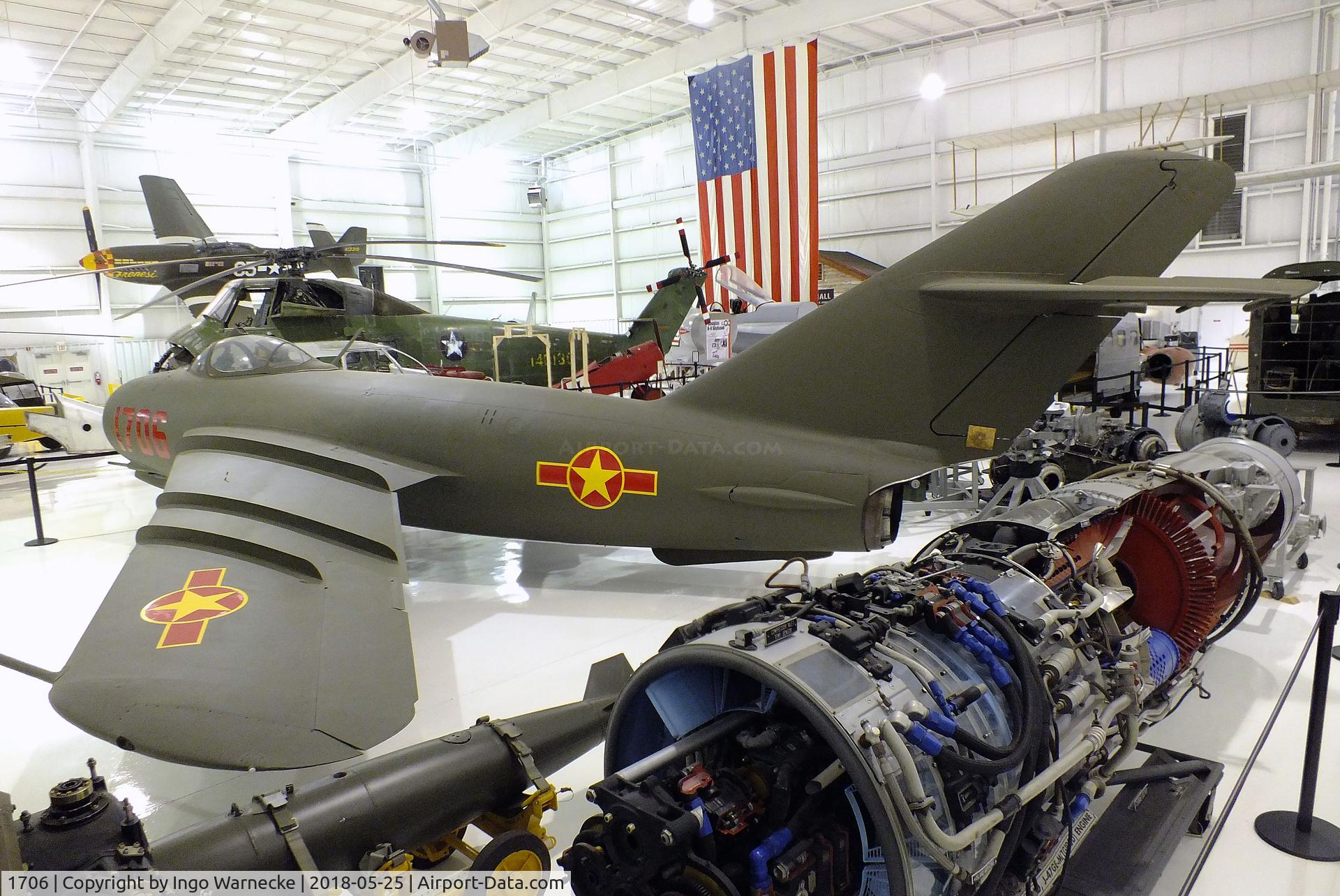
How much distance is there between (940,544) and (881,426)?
5.01 ft

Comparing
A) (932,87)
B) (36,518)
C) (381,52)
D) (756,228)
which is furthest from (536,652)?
(381,52)

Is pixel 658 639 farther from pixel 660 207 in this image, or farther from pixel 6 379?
pixel 660 207

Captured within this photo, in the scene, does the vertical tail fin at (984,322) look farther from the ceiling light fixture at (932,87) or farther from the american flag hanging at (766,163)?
the ceiling light fixture at (932,87)

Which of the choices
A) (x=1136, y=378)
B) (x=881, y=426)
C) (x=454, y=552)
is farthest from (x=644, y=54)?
(x=881, y=426)

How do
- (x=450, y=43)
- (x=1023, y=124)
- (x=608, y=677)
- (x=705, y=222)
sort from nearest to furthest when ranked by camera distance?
(x=608, y=677), (x=450, y=43), (x=705, y=222), (x=1023, y=124)

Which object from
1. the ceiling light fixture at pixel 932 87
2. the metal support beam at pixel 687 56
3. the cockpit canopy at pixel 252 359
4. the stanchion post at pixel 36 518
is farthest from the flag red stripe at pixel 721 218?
the stanchion post at pixel 36 518

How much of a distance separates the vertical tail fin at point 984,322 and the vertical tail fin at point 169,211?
44.2 ft

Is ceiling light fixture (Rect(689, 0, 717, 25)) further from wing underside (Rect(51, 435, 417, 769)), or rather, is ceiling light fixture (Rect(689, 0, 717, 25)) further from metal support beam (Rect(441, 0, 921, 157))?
wing underside (Rect(51, 435, 417, 769))

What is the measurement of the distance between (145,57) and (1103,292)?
70.7 ft

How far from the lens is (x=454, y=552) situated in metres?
7.26

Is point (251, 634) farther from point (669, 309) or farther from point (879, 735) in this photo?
point (669, 309)

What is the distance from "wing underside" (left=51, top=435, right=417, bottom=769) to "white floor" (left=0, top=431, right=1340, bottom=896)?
67cm

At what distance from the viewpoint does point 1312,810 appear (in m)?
2.86

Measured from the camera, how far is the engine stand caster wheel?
2209 millimetres
